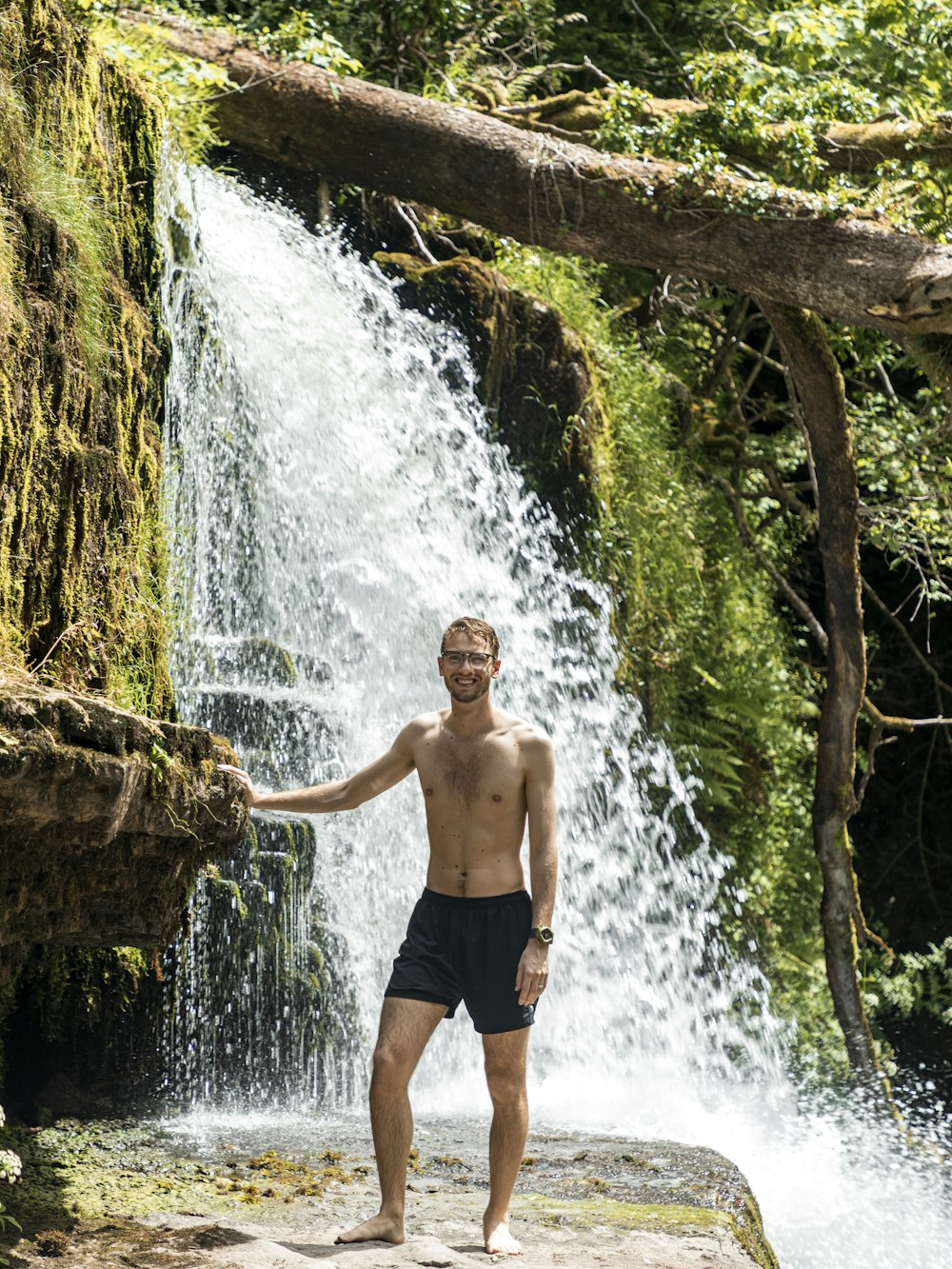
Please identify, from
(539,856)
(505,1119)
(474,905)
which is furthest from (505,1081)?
(539,856)

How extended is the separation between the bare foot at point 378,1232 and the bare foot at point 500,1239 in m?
0.26

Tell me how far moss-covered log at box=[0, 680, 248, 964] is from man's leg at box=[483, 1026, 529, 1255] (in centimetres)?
104

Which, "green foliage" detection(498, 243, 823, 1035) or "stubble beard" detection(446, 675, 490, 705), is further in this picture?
"green foliage" detection(498, 243, 823, 1035)

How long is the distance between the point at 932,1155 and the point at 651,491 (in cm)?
508

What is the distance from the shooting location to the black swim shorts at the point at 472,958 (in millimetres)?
4172

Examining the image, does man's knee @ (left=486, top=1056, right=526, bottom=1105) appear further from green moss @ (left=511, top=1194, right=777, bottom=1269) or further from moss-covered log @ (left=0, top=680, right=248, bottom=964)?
moss-covered log @ (left=0, top=680, right=248, bottom=964)

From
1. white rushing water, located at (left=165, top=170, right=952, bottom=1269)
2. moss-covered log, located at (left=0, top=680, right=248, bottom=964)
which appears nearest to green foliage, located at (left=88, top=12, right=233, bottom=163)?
white rushing water, located at (left=165, top=170, right=952, bottom=1269)

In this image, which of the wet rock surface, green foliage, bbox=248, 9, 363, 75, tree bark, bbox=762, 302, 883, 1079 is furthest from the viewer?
tree bark, bbox=762, 302, 883, 1079

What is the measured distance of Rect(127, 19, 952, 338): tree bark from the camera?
7.96 m

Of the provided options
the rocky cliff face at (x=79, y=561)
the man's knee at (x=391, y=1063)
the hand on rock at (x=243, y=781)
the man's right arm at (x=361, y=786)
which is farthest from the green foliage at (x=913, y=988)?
the rocky cliff face at (x=79, y=561)

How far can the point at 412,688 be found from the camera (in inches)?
329

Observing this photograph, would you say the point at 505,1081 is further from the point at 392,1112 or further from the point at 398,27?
the point at 398,27

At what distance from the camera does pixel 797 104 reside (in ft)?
29.2

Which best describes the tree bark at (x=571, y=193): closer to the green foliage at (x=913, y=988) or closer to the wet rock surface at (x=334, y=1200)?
the wet rock surface at (x=334, y=1200)
